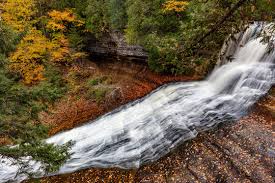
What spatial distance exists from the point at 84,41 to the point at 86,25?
6.00 feet

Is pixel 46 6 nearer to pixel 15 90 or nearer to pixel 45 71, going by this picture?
pixel 45 71

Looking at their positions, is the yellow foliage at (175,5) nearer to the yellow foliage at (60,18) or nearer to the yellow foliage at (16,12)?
the yellow foliage at (60,18)

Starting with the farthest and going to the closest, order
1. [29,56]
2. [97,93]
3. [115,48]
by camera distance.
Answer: [115,48] < [29,56] < [97,93]

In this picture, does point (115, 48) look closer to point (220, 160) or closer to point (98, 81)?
point (98, 81)

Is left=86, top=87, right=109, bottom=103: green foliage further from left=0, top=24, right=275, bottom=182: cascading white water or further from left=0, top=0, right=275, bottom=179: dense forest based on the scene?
left=0, top=24, right=275, bottom=182: cascading white water

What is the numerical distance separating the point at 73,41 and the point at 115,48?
135 inches

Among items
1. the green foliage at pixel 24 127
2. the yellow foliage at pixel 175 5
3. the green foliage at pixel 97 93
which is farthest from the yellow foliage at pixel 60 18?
the green foliage at pixel 24 127

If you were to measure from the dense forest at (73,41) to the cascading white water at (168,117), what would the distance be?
1.24 meters

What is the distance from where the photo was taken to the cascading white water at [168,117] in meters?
12.5

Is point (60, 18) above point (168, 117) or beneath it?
above

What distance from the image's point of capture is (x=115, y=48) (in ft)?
75.7

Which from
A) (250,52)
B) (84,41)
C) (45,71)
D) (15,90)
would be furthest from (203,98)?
(84,41)

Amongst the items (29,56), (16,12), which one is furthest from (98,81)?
(16,12)

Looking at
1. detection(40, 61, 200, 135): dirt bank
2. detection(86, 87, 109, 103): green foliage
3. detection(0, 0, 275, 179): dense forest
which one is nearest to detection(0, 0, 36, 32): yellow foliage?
detection(0, 0, 275, 179): dense forest
